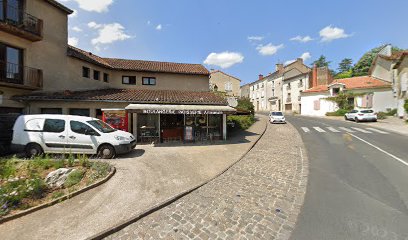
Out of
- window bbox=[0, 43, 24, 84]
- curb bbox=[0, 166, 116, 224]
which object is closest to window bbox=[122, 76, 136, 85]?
window bbox=[0, 43, 24, 84]

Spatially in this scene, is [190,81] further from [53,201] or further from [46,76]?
[53,201]

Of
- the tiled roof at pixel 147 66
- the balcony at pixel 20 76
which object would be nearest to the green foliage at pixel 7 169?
the balcony at pixel 20 76

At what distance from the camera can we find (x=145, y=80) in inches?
771

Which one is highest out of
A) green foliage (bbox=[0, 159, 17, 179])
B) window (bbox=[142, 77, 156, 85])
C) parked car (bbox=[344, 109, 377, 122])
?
window (bbox=[142, 77, 156, 85])

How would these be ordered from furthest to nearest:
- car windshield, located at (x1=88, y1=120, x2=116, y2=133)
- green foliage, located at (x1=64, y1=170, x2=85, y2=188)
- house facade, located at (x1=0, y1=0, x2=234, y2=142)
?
house facade, located at (x1=0, y1=0, x2=234, y2=142) → car windshield, located at (x1=88, y1=120, x2=116, y2=133) → green foliage, located at (x1=64, y1=170, x2=85, y2=188)

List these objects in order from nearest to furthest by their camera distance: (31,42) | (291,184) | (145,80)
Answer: (291,184), (31,42), (145,80)

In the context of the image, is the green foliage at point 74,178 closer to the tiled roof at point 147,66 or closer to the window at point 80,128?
the window at point 80,128

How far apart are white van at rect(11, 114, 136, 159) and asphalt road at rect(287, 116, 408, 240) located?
26.2ft

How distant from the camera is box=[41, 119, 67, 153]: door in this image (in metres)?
8.84

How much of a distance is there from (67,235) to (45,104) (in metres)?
12.4

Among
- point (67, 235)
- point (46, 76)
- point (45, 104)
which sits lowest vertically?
point (67, 235)

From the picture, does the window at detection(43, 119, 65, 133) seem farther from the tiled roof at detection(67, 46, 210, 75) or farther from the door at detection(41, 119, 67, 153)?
the tiled roof at detection(67, 46, 210, 75)

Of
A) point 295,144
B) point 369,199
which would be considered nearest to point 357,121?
point 295,144

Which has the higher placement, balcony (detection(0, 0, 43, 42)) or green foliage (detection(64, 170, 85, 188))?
balcony (detection(0, 0, 43, 42))
